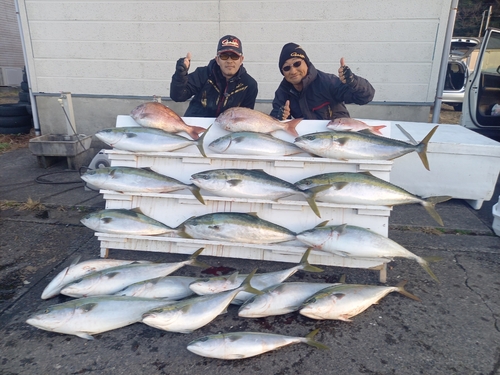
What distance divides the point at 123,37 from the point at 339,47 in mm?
4379

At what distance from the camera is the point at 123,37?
23.0ft

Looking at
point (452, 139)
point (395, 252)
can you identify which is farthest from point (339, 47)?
point (395, 252)

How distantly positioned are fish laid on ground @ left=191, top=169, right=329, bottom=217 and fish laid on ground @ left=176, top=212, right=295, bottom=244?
206 mm

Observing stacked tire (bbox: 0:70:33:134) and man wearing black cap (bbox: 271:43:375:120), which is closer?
man wearing black cap (bbox: 271:43:375:120)

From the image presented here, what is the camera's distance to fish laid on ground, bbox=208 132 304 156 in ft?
10.2

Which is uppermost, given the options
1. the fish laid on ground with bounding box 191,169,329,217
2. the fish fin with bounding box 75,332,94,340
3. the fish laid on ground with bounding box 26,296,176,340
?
the fish laid on ground with bounding box 191,169,329,217

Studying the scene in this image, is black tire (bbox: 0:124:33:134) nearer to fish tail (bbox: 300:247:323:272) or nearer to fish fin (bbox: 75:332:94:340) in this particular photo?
fish fin (bbox: 75:332:94:340)

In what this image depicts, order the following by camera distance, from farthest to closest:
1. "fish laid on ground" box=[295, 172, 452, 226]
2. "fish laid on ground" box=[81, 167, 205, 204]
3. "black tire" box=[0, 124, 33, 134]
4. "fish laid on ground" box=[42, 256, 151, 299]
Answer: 1. "black tire" box=[0, 124, 33, 134]
2. "fish laid on ground" box=[81, 167, 205, 204]
3. "fish laid on ground" box=[295, 172, 452, 226]
4. "fish laid on ground" box=[42, 256, 151, 299]

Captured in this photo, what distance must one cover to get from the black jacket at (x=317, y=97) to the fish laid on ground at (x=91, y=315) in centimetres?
267

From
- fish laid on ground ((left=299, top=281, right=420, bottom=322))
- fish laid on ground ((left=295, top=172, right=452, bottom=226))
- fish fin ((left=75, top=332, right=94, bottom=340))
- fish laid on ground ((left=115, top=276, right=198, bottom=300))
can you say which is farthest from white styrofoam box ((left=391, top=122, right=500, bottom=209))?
fish fin ((left=75, top=332, right=94, bottom=340))

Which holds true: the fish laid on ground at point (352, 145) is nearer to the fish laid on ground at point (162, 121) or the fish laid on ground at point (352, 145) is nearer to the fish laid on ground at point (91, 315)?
the fish laid on ground at point (162, 121)

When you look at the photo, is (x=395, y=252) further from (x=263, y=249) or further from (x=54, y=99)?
(x=54, y=99)

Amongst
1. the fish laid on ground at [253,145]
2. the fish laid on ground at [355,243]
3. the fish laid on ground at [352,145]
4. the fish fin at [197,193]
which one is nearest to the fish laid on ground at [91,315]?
the fish fin at [197,193]

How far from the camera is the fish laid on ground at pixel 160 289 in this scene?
2.61 metres
